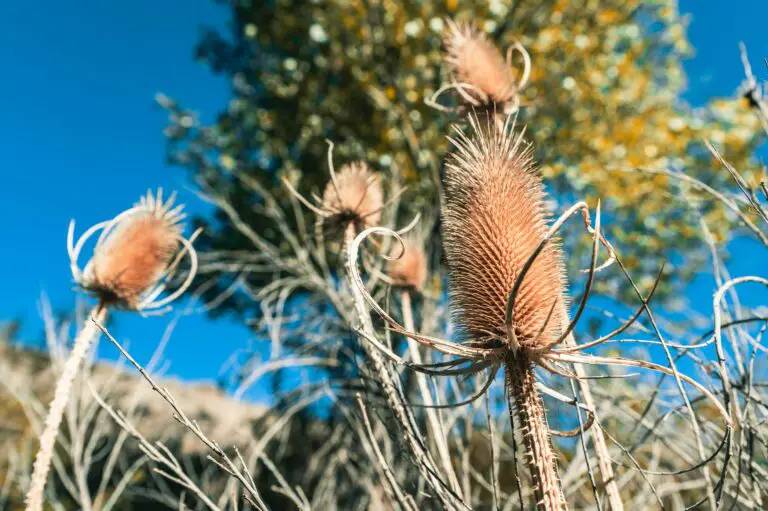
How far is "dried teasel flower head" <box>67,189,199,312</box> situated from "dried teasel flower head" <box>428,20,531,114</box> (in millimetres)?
1020

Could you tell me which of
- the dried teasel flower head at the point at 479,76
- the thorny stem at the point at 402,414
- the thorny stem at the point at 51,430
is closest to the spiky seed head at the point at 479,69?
the dried teasel flower head at the point at 479,76

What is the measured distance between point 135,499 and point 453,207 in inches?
349

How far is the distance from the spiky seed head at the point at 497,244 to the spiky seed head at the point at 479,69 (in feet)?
1.88

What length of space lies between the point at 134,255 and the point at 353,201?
2.46 ft

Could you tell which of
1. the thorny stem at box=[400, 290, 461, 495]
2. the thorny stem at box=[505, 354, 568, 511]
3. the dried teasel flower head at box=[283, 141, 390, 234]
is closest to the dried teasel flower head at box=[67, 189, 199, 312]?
the dried teasel flower head at box=[283, 141, 390, 234]

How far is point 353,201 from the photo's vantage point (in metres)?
1.93

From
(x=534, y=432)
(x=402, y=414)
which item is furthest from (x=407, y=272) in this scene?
(x=534, y=432)

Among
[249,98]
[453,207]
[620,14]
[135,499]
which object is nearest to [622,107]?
[620,14]

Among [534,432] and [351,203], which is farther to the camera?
[351,203]

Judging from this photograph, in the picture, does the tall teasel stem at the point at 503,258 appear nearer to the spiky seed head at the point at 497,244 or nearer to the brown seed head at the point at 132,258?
the spiky seed head at the point at 497,244

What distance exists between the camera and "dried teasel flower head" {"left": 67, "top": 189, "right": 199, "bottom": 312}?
5.84 feet

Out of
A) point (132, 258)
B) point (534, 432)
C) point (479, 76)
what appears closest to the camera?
point (534, 432)

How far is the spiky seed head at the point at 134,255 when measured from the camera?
179 cm

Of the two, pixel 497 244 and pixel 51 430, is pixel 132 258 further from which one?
pixel 497 244
